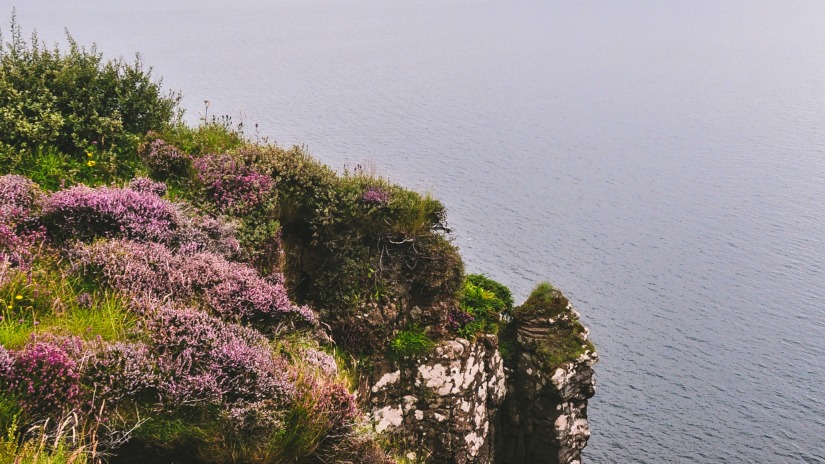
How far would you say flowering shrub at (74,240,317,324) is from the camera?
1188 cm

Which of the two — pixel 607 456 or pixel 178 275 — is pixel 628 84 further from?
pixel 178 275

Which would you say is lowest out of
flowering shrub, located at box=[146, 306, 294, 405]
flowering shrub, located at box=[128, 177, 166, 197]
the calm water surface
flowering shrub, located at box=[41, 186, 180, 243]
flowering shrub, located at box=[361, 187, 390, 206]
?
flowering shrub, located at box=[146, 306, 294, 405]

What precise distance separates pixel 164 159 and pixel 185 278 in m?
5.74

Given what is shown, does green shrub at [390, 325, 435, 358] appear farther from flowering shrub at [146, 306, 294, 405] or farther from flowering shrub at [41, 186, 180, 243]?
flowering shrub at [146, 306, 294, 405]

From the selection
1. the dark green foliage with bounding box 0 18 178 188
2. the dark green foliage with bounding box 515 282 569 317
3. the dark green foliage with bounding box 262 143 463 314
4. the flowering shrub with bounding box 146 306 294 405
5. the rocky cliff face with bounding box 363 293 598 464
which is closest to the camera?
the flowering shrub with bounding box 146 306 294 405

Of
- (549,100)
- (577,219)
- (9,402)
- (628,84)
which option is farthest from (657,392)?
(628,84)

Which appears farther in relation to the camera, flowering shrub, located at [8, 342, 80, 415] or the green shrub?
the green shrub

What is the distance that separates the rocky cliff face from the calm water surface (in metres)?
11.6

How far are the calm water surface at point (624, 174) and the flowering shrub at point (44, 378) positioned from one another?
28.1m

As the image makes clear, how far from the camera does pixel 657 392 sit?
43.9 metres

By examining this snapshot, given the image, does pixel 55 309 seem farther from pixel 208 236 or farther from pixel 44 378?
pixel 208 236

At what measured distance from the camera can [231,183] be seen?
17.0m

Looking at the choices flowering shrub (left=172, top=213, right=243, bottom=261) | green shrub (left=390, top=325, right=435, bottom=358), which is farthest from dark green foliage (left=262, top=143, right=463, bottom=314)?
flowering shrub (left=172, top=213, right=243, bottom=261)

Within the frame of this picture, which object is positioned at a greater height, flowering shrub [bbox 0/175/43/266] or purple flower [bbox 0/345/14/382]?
flowering shrub [bbox 0/175/43/266]
